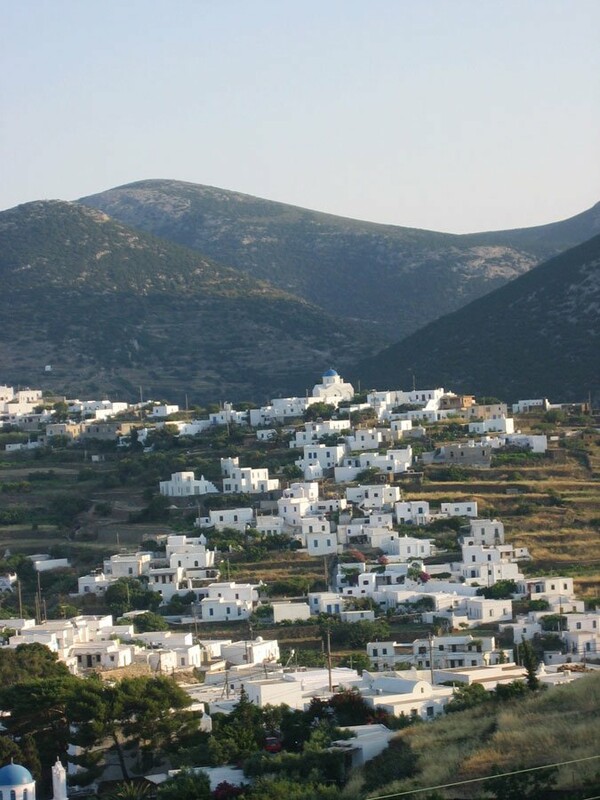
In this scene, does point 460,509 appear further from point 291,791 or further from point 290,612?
point 291,791

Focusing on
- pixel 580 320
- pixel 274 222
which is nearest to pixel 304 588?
pixel 580 320

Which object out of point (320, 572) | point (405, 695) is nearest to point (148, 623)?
point (320, 572)

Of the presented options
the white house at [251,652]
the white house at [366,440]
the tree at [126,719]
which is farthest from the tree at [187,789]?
the white house at [366,440]

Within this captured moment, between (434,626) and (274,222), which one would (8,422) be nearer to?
(434,626)

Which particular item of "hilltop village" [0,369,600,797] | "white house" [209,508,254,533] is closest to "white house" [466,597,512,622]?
"hilltop village" [0,369,600,797]

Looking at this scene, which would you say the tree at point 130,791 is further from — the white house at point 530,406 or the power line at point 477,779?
the white house at point 530,406
